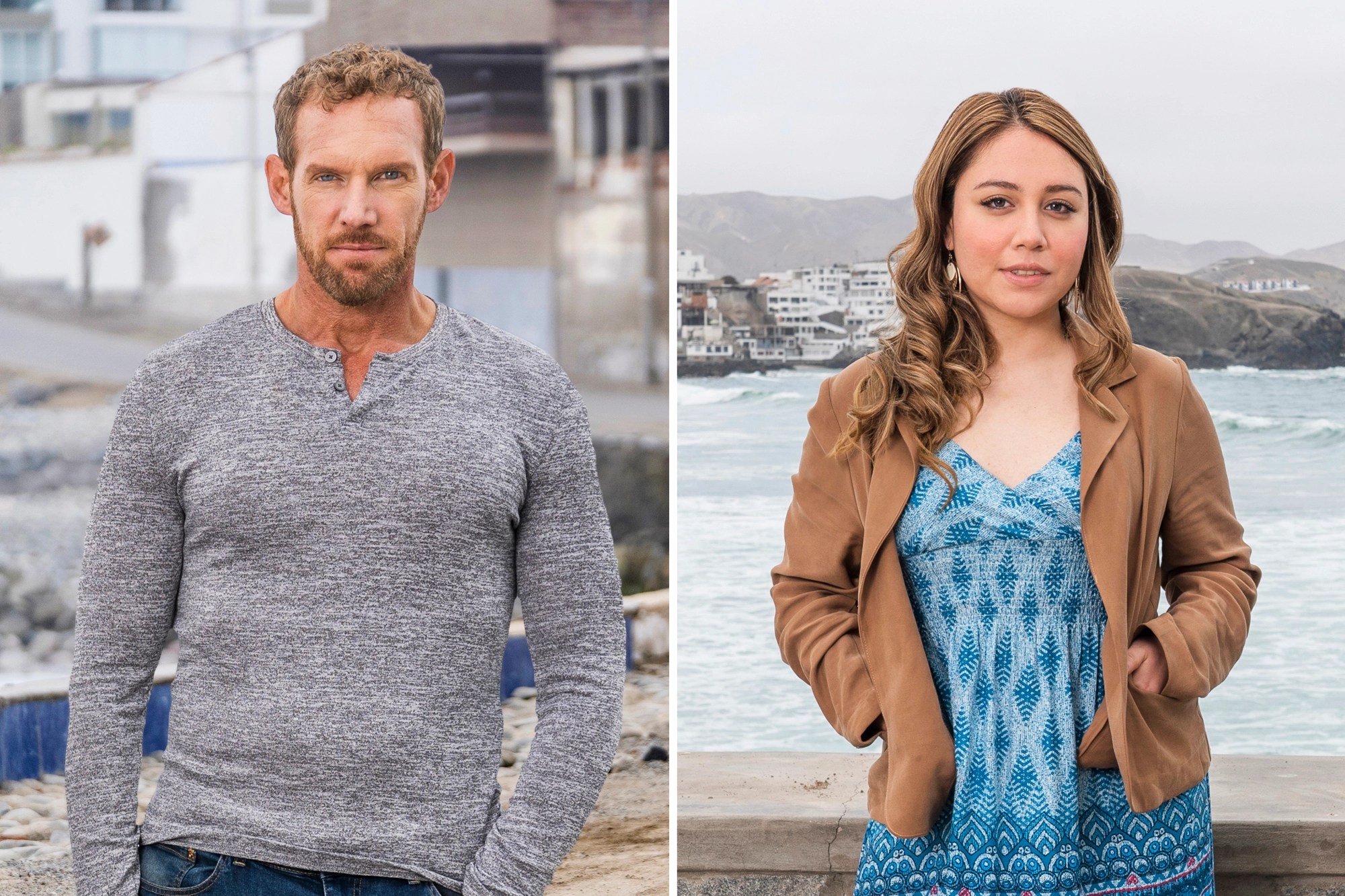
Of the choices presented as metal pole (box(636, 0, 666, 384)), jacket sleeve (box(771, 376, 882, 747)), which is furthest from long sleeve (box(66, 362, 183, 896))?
metal pole (box(636, 0, 666, 384))

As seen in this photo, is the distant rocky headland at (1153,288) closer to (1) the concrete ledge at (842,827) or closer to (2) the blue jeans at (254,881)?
(1) the concrete ledge at (842,827)

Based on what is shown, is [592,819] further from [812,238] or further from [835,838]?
[812,238]

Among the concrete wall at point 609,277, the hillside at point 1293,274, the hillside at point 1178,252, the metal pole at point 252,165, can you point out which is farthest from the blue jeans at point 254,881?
the hillside at point 1178,252

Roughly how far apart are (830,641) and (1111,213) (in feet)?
1.87

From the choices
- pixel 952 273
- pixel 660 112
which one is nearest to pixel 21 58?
pixel 660 112

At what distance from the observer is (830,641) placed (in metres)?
1.48

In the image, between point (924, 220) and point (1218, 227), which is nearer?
point (924, 220)

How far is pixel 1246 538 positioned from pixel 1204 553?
9.07 m

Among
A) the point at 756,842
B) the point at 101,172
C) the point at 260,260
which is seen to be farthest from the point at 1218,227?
the point at 756,842

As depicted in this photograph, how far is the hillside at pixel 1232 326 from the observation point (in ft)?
23.5

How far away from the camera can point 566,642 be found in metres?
1.46

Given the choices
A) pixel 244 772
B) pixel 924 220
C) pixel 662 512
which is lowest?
pixel 662 512

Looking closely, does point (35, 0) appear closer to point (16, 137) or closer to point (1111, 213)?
point (16, 137)

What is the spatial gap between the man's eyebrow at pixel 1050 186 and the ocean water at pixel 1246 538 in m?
5.66
